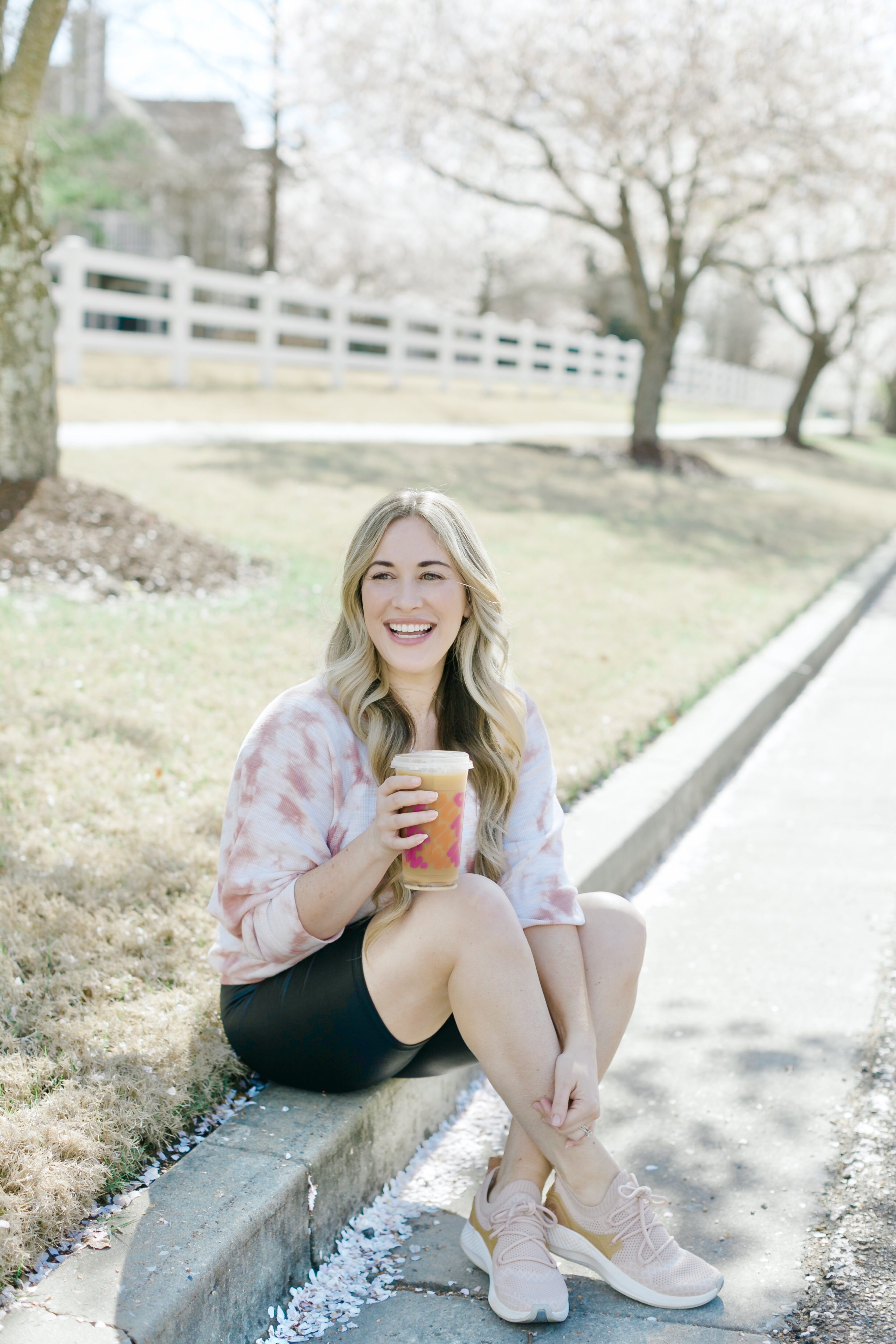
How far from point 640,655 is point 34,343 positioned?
11.5 feet

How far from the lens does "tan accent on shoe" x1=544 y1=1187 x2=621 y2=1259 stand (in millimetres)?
2186

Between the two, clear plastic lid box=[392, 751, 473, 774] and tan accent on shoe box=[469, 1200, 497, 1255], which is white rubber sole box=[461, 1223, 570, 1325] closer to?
tan accent on shoe box=[469, 1200, 497, 1255]

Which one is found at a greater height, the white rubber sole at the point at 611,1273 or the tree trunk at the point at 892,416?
the tree trunk at the point at 892,416

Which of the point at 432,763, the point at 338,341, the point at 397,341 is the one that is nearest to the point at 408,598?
the point at 432,763

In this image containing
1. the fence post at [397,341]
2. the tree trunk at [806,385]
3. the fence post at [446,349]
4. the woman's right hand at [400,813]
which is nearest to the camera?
the woman's right hand at [400,813]

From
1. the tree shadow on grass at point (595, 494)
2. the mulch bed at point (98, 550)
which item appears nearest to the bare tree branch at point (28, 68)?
the mulch bed at point (98, 550)

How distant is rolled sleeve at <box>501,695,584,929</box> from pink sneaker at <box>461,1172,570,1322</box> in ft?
1.62

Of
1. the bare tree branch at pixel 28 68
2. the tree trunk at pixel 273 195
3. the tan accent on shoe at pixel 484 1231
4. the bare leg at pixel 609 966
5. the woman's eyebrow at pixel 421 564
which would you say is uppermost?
the tree trunk at pixel 273 195

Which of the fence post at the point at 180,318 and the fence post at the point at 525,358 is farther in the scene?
the fence post at the point at 525,358

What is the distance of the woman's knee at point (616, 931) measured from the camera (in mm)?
2410

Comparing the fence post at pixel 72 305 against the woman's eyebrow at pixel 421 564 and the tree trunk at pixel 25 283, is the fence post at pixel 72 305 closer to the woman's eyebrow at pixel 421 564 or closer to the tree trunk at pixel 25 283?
the tree trunk at pixel 25 283

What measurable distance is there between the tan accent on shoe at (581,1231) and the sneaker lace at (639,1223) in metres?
0.01

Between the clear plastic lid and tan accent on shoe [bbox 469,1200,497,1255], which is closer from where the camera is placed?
the clear plastic lid

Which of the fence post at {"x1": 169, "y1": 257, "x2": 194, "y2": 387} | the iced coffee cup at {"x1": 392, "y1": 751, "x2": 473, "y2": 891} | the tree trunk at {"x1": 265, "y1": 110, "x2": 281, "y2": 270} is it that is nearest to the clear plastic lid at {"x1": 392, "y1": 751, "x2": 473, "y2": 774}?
the iced coffee cup at {"x1": 392, "y1": 751, "x2": 473, "y2": 891}
